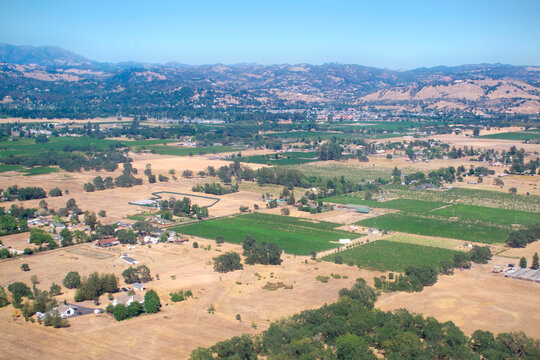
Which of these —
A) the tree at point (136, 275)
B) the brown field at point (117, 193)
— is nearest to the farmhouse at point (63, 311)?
the tree at point (136, 275)

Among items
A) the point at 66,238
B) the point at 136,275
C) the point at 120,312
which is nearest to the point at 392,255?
the point at 136,275

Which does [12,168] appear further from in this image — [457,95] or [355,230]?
[457,95]

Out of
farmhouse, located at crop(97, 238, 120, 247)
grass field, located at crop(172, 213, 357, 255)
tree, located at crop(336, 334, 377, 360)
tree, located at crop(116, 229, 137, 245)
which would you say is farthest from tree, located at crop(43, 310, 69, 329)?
grass field, located at crop(172, 213, 357, 255)

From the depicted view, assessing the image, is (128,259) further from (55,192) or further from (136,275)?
(55,192)

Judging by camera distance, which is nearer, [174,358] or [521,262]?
[174,358]

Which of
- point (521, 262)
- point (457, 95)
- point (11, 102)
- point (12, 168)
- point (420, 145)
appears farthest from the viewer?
point (457, 95)

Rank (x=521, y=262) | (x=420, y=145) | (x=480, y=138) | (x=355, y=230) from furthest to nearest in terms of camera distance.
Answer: (x=480, y=138)
(x=420, y=145)
(x=355, y=230)
(x=521, y=262)

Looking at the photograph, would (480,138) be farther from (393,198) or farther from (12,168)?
(12,168)

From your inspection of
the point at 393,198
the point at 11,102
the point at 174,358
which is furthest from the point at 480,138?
the point at 11,102

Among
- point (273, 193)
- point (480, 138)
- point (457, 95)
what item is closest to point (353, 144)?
point (480, 138)
